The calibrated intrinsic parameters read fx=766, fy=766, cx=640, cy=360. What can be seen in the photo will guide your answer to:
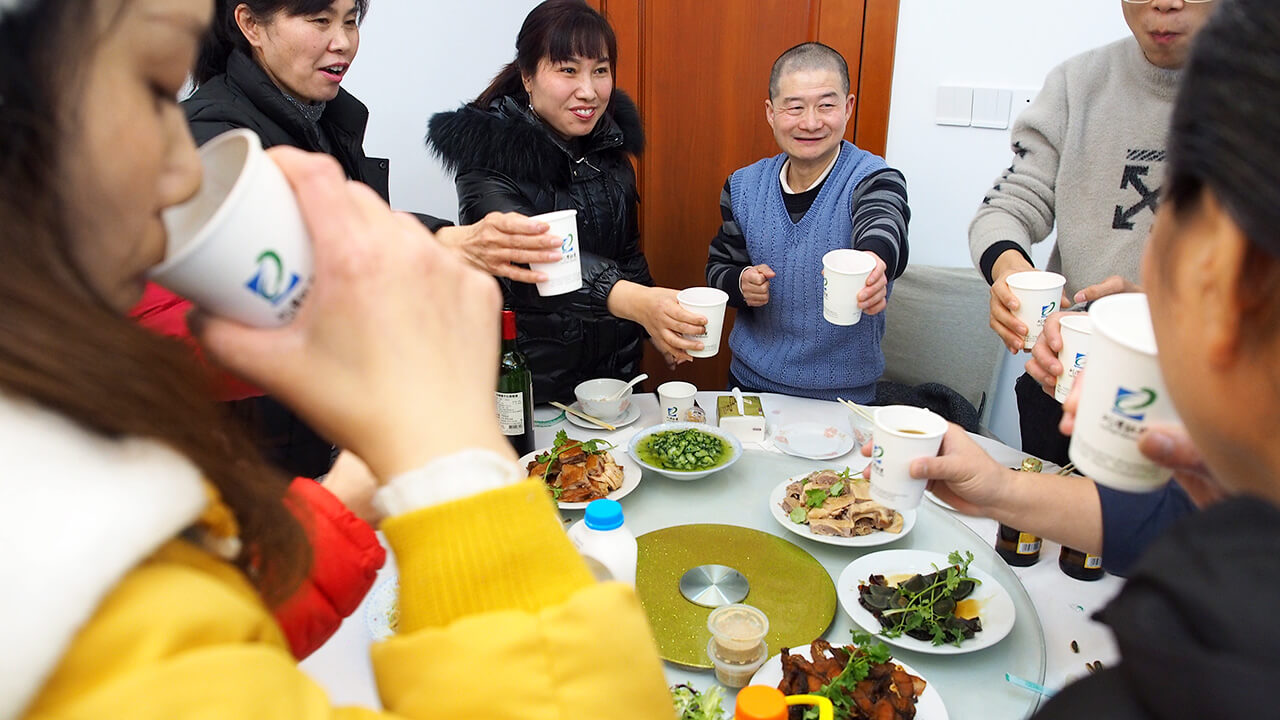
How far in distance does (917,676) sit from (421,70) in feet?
11.5

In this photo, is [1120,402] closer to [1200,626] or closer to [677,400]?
[1200,626]

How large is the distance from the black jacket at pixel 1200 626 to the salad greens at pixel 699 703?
0.62 meters

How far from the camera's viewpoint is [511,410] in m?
1.89

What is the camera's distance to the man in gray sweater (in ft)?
6.77

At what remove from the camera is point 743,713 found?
96cm

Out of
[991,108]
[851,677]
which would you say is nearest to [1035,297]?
[851,677]

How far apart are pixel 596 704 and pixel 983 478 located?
0.91 m

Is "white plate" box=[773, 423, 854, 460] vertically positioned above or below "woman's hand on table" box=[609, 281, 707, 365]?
below

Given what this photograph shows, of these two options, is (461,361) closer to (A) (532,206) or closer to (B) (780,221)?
(A) (532,206)

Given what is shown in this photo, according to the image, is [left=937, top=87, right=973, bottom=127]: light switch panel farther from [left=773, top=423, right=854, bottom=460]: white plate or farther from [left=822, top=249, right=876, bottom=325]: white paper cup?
[left=773, top=423, right=854, bottom=460]: white plate

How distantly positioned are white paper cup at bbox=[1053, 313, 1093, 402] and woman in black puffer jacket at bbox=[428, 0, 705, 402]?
134cm

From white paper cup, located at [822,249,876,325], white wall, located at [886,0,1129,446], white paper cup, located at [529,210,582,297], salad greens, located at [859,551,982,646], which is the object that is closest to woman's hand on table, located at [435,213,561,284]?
white paper cup, located at [529,210,582,297]

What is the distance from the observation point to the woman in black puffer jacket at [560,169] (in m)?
2.56

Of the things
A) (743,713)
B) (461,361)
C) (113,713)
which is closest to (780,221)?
(743,713)
